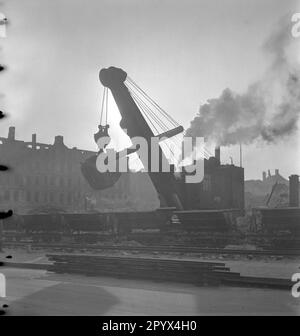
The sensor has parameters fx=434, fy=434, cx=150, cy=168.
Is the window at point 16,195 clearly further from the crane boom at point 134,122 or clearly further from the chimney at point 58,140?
the crane boom at point 134,122

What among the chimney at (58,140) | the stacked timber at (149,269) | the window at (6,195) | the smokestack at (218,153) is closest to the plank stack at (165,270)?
the stacked timber at (149,269)

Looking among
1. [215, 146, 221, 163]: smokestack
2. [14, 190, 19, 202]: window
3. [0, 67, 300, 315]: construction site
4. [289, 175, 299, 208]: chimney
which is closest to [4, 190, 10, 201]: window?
[14, 190, 19, 202]: window

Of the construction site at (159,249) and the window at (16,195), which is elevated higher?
the window at (16,195)

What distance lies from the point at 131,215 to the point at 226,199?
439 centimetres

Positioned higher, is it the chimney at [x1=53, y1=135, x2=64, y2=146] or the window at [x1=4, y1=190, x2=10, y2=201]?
the chimney at [x1=53, y1=135, x2=64, y2=146]

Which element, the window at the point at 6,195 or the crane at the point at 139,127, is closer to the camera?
the crane at the point at 139,127

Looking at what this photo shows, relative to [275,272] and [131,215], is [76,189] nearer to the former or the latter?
[131,215]

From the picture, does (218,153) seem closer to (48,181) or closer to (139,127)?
(139,127)

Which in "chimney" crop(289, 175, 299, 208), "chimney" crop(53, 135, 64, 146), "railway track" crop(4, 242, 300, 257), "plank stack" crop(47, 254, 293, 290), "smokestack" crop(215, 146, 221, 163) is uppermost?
"chimney" crop(53, 135, 64, 146)

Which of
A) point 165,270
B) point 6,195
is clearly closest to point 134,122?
point 165,270

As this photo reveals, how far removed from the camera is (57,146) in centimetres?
5066

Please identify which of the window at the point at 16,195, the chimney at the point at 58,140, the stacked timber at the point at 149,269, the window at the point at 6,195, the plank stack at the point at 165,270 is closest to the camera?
the plank stack at the point at 165,270

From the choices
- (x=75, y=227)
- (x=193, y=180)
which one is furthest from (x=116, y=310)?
(x=75, y=227)

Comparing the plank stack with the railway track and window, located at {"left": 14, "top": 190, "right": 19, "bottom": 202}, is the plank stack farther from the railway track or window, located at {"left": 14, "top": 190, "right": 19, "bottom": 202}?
window, located at {"left": 14, "top": 190, "right": 19, "bottom": 202}
